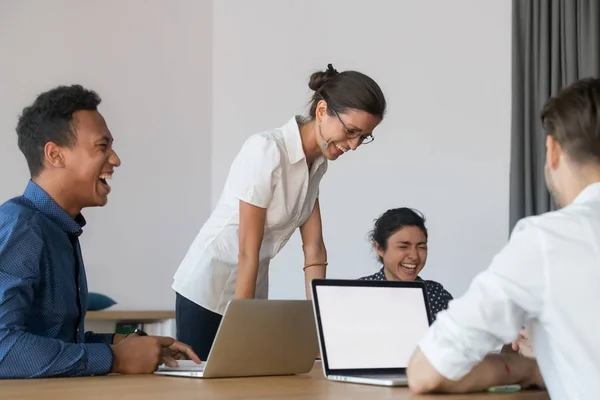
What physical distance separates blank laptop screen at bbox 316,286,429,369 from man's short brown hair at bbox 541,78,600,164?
57cm

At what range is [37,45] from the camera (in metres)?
4.15

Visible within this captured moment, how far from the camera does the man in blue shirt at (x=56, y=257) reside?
1.56 m

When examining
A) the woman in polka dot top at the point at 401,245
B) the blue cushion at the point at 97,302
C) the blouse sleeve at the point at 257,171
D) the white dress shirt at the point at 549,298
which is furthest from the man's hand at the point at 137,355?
the blue cushion at the point at 97,302

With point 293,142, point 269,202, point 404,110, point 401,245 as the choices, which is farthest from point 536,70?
point 269,202

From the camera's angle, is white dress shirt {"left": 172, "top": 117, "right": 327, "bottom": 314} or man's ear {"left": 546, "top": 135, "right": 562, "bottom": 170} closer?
man's ear {"left": 546, "top": 135, "right": 562, "bottom": 170}

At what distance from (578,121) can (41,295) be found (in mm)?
1087

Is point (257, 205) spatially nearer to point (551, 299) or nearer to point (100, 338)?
point (100, 338)

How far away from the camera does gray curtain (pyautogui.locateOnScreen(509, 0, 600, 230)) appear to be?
3.22 metres

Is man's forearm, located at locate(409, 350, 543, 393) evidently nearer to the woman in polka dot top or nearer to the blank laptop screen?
the blank laptop screen

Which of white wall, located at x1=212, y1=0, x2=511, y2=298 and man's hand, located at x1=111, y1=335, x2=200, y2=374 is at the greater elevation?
white wall, located at x1=212, y1=0, x2=511, y2=298

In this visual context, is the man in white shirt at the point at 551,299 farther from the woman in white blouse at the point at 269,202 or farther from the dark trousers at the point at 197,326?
the dark trousers at the point at 197,326

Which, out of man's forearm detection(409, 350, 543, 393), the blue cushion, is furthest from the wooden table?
the blue cushion

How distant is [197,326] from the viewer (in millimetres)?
2393

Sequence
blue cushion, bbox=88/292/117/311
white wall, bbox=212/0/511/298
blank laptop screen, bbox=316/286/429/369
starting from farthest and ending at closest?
blue cushion, bbox=88/292/117/311 < white wall, bbox=212/0/511/298 < blank laptop screen, bbox=316/286/429/369
